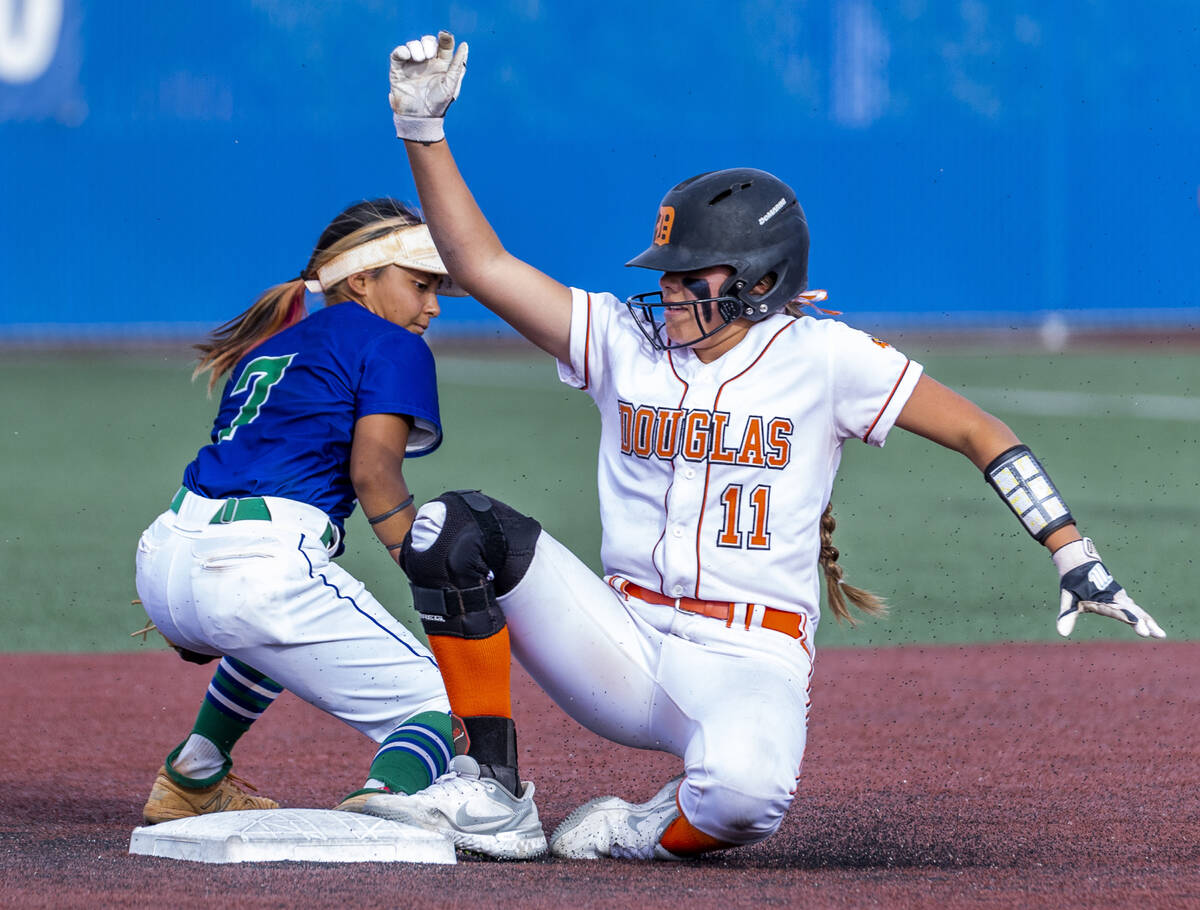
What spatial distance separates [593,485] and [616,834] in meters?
7.79

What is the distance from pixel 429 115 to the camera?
11.1ft

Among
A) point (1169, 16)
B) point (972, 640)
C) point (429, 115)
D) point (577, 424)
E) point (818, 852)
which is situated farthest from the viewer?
point (1169, 16)

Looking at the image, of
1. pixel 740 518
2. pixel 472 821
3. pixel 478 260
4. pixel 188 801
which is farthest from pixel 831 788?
pixel 478 260

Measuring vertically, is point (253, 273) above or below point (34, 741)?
above

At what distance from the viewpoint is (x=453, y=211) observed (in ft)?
11.3

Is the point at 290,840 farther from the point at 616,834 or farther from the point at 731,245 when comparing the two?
the point at 731,245

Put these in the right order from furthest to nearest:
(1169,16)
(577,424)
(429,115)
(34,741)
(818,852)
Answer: (1169,16) → (577,424) → (34,741) → (818,852) → (429,115)

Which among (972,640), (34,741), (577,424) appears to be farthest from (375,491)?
(577,424)

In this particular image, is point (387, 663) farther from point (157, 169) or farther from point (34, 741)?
point (157, 169)

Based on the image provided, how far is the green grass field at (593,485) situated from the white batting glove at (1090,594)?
3.52m

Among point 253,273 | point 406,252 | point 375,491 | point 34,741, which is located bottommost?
point 34,741

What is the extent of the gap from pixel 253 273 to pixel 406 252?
573 inches

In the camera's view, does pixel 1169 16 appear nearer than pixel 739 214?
No

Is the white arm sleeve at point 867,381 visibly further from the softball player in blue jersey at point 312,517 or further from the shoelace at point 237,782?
the shoelace at point 237,782
